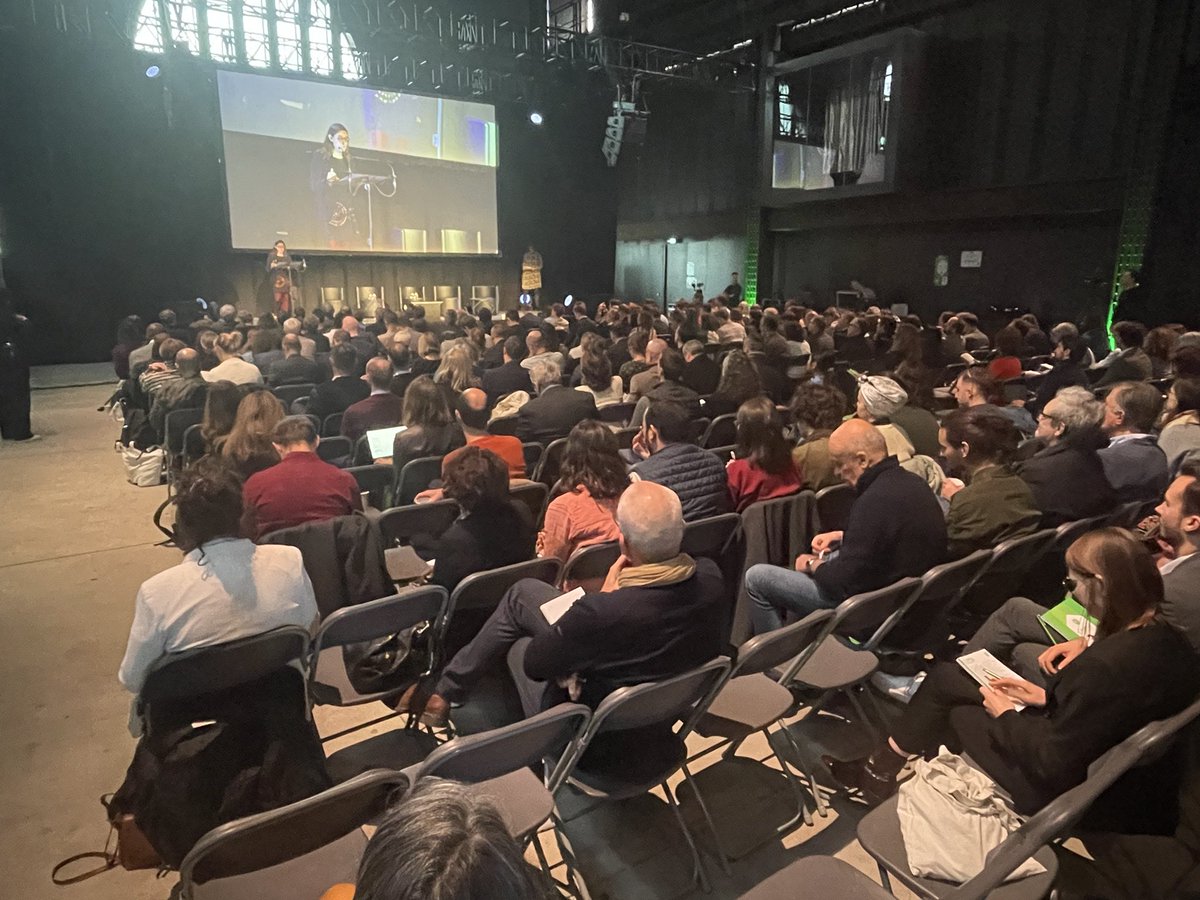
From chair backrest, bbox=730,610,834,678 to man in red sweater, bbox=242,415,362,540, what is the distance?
197 centimetres

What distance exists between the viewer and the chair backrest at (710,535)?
304 centimetres

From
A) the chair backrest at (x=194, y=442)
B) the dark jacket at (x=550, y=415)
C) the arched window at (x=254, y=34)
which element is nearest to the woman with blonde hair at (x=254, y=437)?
the chair backrest at (x=194, y=442)

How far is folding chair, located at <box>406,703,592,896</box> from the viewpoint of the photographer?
1.70 meters

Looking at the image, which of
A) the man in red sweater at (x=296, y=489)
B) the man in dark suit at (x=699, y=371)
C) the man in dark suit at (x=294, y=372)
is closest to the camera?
Answer: the man in red sweater at (x=296, y=489)

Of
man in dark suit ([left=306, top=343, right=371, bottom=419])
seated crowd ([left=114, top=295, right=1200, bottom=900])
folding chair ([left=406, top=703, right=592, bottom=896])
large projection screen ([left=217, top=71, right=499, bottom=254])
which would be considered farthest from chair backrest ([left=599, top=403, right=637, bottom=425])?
large projection screen ([left=217, top=71, right=499, bottom=254])

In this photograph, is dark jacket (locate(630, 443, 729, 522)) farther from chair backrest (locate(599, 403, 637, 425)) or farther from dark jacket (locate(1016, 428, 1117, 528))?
chair backrest (locate(599, 403, 637, 425))

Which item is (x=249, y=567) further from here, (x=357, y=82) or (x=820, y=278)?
(x=820, y=278)

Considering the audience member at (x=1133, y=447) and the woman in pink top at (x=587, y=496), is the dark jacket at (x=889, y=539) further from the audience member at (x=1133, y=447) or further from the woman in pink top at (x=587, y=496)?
the audience member at (x=1133, y=447)

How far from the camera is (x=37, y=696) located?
11.1 ft

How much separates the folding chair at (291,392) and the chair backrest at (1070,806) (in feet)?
20.0

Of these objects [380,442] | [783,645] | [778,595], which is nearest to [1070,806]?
[783,645]

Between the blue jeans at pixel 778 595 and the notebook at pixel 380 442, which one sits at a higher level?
the notebook at pixel 380 442

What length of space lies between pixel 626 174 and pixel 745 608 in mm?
19258

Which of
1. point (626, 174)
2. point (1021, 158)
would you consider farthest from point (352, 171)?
point (1021, 158)
